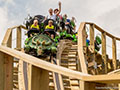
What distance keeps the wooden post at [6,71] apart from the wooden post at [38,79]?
0.41 m

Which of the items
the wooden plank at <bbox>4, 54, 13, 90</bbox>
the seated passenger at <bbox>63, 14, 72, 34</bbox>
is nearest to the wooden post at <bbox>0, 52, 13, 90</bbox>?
the wooden plank at <bbox>4, 54, 13, 90</bbox>

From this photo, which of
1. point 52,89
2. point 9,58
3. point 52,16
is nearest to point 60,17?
point 52,16

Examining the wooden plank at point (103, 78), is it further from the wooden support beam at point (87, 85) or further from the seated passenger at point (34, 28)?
the seated passenger at point (34, 28)

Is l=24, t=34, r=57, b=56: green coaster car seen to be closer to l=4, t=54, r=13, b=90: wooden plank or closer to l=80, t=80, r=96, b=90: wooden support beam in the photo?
l=4, t=54, r=13, b=90: wooden plank

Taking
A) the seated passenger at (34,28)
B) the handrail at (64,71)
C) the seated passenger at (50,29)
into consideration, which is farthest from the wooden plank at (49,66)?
the seated passenger at (34,28)

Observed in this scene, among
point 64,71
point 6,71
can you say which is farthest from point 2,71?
point 64,71

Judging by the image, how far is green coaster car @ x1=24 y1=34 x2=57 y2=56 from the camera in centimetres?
619

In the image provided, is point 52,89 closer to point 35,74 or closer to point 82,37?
point 82,37

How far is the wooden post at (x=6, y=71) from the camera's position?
2.33m

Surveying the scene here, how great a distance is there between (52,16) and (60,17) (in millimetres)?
298

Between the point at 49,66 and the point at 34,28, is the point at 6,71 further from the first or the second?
the point at 34,28

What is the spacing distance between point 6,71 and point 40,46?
3843 millimetres

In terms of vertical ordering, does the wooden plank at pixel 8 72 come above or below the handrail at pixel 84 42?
below

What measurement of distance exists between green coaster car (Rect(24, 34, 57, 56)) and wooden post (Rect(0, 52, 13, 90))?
12.3 feet
